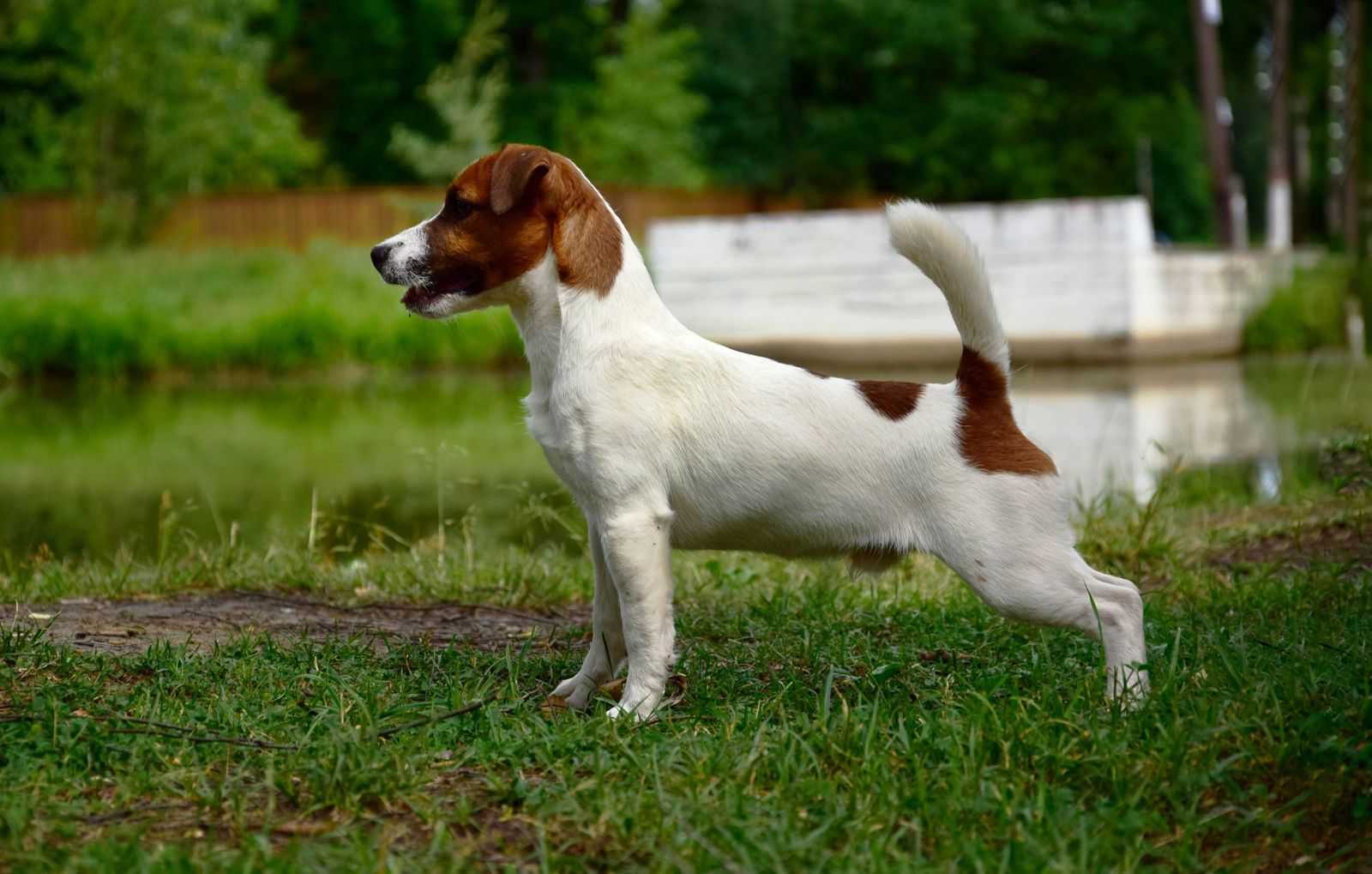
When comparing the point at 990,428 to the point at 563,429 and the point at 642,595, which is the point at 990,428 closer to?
the point at 642,595

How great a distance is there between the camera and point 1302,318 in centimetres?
1825

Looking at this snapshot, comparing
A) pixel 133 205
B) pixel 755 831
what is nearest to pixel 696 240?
pixel 133 205

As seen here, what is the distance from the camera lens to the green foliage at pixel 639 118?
3381 cm

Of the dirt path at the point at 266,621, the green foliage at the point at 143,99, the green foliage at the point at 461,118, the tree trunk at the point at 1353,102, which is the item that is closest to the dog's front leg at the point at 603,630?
the dirt path at the point at 266,621

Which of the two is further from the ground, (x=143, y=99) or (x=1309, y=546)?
(x=143, y=99)

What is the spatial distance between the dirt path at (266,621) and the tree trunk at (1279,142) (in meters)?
19.5

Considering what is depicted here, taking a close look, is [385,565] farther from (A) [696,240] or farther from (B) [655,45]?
(B) [655,45]

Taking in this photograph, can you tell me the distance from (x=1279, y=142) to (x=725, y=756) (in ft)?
76.0

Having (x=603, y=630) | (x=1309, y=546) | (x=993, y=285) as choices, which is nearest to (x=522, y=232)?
(x=603, y=630)

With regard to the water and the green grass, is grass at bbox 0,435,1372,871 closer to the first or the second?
the water

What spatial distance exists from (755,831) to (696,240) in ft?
52.3

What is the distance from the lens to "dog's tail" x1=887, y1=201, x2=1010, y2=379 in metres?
3.85

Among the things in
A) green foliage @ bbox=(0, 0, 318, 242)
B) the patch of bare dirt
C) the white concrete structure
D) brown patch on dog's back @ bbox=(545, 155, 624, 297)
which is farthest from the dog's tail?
green foliage @ bbox=(0, 0, 318, 242)

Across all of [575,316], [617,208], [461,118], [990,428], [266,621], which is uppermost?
[461,118]
